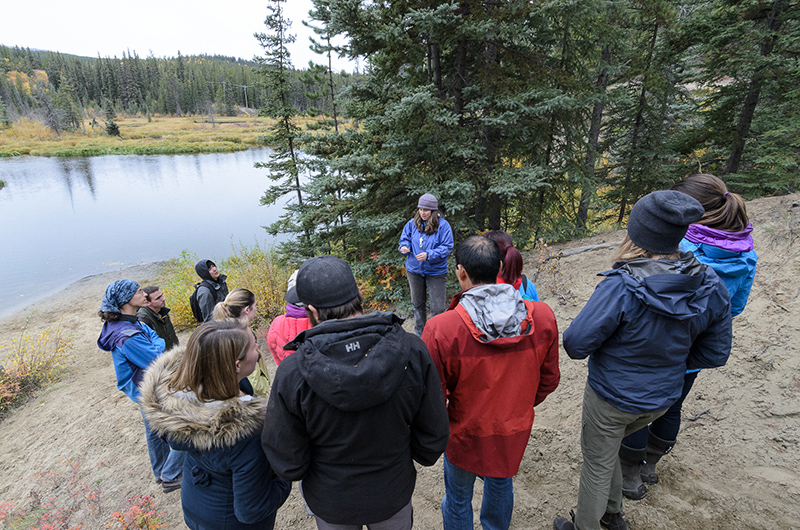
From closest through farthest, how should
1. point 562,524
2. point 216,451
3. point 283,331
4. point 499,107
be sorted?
point 216,451
point 562,524
point 283,331
point 499,107

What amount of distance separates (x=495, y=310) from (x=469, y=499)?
1.30 metres

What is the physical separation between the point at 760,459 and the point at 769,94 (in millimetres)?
11189

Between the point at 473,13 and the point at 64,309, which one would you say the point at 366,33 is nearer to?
the point at 473,13

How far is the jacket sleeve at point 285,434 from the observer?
153 cm

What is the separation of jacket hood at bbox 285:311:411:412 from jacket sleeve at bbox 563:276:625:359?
1.05 meters

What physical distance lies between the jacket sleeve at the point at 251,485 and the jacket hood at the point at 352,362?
712 mm

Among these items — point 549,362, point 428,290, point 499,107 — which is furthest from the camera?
point 499,107

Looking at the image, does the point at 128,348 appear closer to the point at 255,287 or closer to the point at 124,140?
the point at 255,287

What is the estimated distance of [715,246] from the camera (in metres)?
2.39

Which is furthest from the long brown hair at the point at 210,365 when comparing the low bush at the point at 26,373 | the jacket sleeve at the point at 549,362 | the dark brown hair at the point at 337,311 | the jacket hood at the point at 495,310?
the low bush at the point at 26,373

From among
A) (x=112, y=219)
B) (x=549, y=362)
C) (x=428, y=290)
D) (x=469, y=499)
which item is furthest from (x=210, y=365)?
(x=112, y=219)

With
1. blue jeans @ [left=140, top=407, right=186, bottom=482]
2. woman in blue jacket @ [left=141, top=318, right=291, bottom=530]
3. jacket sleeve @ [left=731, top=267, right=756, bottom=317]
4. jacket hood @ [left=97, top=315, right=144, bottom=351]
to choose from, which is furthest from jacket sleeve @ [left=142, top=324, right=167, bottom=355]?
jacket sleeve @ [left=731, top=267, right=756, bottom=317]

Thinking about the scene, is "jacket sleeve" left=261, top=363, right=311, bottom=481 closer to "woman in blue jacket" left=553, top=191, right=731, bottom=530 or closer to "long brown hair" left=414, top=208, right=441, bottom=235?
"woman in blue jacket" left=553, top=191, right=731, bottom=530

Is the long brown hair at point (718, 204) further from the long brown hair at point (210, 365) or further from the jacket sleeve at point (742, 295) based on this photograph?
the long brown hair at point (210, 365)
